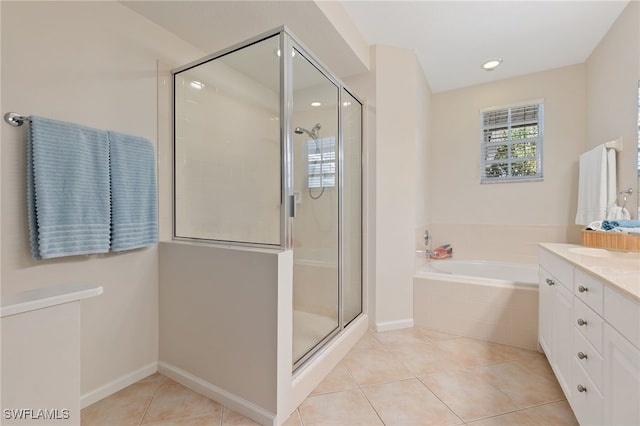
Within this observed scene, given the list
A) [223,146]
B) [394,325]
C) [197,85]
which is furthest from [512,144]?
[197,85]

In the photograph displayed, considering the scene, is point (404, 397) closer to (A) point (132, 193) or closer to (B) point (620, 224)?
(B) point (620, 224)

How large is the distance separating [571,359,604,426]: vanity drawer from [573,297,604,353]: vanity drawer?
0.17 meters

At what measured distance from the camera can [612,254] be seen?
1.61 m

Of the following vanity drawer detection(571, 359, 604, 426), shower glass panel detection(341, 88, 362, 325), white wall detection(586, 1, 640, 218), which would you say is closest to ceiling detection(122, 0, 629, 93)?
white wall detection(586, 1, 640, 218)

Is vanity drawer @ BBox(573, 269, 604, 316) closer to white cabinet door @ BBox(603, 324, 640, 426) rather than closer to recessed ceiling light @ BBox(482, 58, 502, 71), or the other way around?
white cabinet door @ BBox(603, 324, 640, 426)

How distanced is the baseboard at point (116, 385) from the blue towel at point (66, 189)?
0.80m

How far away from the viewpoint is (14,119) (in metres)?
1.24

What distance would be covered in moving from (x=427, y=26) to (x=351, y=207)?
5.26 feet

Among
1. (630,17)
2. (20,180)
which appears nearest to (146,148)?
(20,180)

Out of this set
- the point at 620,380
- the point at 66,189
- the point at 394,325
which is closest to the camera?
the point at 620,380

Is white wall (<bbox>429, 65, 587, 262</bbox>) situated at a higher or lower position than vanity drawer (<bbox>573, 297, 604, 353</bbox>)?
higher

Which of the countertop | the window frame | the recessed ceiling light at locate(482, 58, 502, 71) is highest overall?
the recessed ceiling light at locate(482, 58, 502, 71)

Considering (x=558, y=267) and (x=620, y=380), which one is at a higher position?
(x=558, y=267)

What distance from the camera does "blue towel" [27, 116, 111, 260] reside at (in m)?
1.26
